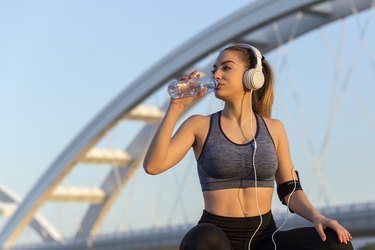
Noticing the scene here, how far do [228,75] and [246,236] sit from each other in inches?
22.3

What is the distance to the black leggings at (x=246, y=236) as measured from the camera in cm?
311

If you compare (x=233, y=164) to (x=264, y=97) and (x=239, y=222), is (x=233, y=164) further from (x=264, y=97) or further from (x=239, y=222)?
(x=264, y=97)

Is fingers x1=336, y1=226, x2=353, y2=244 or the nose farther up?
the nose

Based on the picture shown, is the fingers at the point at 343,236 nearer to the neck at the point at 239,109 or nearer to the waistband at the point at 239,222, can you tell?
the waistband at the point at 239,222

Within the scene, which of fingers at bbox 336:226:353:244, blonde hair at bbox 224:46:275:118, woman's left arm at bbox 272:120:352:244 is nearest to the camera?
fingers at bbox 336:226:353:244

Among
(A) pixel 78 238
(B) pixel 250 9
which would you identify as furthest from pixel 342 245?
(A) pixel 78 238

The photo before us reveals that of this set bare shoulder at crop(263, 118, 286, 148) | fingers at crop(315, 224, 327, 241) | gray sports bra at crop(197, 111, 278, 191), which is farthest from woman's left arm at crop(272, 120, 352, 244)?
fingers at crop(315, 224, 327, 241)

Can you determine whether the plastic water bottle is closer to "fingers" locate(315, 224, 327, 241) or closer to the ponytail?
the ponytail

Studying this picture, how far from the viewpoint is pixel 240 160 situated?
337 cm

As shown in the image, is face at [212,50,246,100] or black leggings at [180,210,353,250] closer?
black leggings at [180,210,353,250]

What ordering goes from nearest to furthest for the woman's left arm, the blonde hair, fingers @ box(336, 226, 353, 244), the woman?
fingers @ box(336, 226, 353, 244) < the woman < the woman's left arm < the blonde hair

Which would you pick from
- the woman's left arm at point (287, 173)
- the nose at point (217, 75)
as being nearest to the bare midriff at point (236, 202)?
the woman's left arm at point (287, 173)

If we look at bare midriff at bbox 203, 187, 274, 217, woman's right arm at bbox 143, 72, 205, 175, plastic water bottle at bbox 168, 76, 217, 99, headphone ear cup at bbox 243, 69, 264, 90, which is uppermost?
plastic water bottle at bbox 168, 76, 217, 99

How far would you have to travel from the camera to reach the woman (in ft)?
10.9
